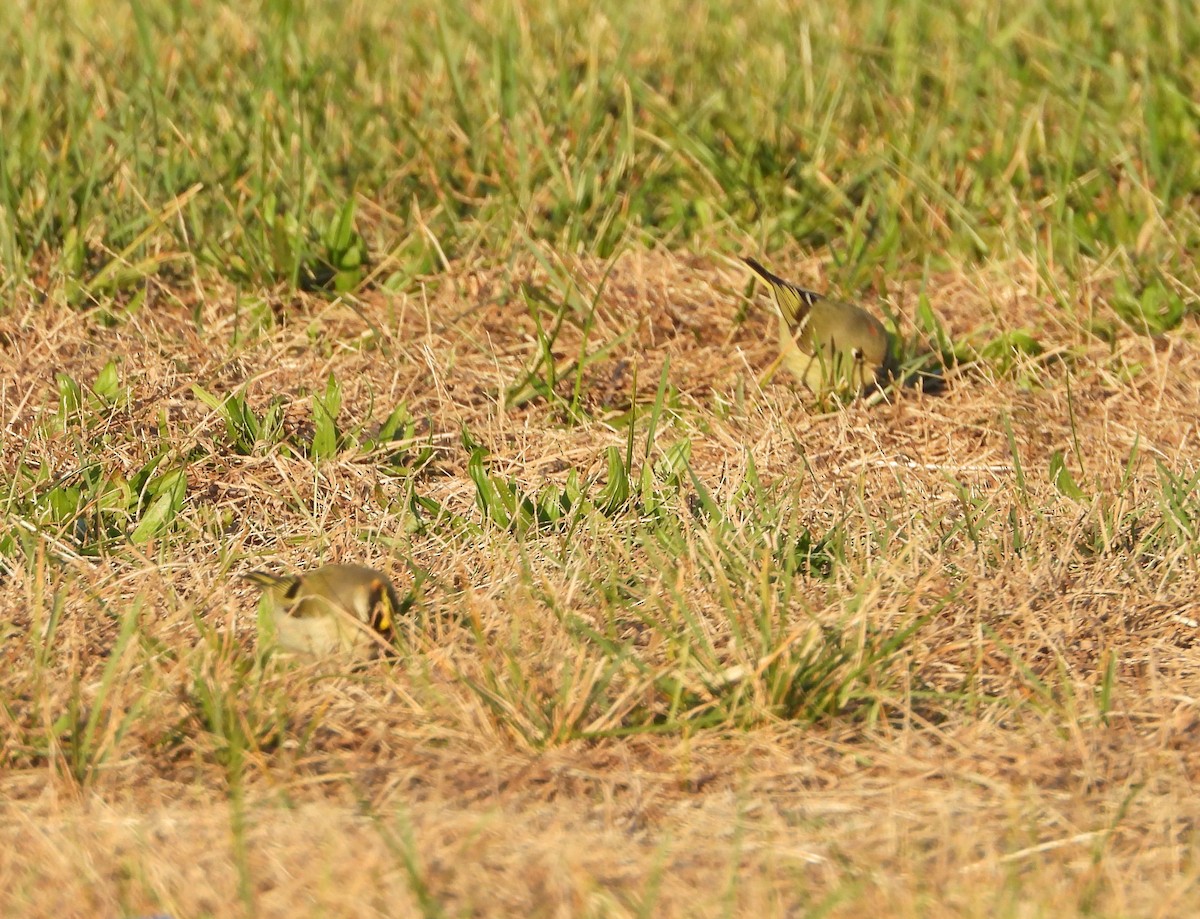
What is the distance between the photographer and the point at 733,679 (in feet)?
8.67

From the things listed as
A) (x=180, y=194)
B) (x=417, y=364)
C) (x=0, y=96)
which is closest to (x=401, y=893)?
(x=417, y=364)

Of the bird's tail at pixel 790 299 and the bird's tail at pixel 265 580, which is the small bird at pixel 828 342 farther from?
the bird's tail at pixel 265 580

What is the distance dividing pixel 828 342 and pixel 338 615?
1.52 m

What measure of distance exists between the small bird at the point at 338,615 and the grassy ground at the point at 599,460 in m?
0.05

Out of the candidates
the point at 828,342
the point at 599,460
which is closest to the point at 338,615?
the point at 599,460

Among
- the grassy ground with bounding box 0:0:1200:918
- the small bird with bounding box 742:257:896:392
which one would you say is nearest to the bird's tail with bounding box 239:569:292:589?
the grassy ground with bounding box 0:0:1200:918

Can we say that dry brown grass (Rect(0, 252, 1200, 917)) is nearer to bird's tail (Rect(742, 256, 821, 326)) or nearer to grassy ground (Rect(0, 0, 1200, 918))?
grassy ground (Rect(0, 0, 1200, 918))

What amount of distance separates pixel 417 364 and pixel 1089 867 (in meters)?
2.18

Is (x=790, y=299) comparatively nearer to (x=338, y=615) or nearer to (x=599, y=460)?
(x=599, y=460)

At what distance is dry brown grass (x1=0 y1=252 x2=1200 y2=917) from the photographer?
2240 millimetres

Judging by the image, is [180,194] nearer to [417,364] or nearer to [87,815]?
[417,364]

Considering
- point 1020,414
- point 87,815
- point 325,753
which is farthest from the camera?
point 1020,414

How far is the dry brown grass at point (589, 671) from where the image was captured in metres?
2.24

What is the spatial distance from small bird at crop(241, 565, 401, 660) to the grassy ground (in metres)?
0.05
